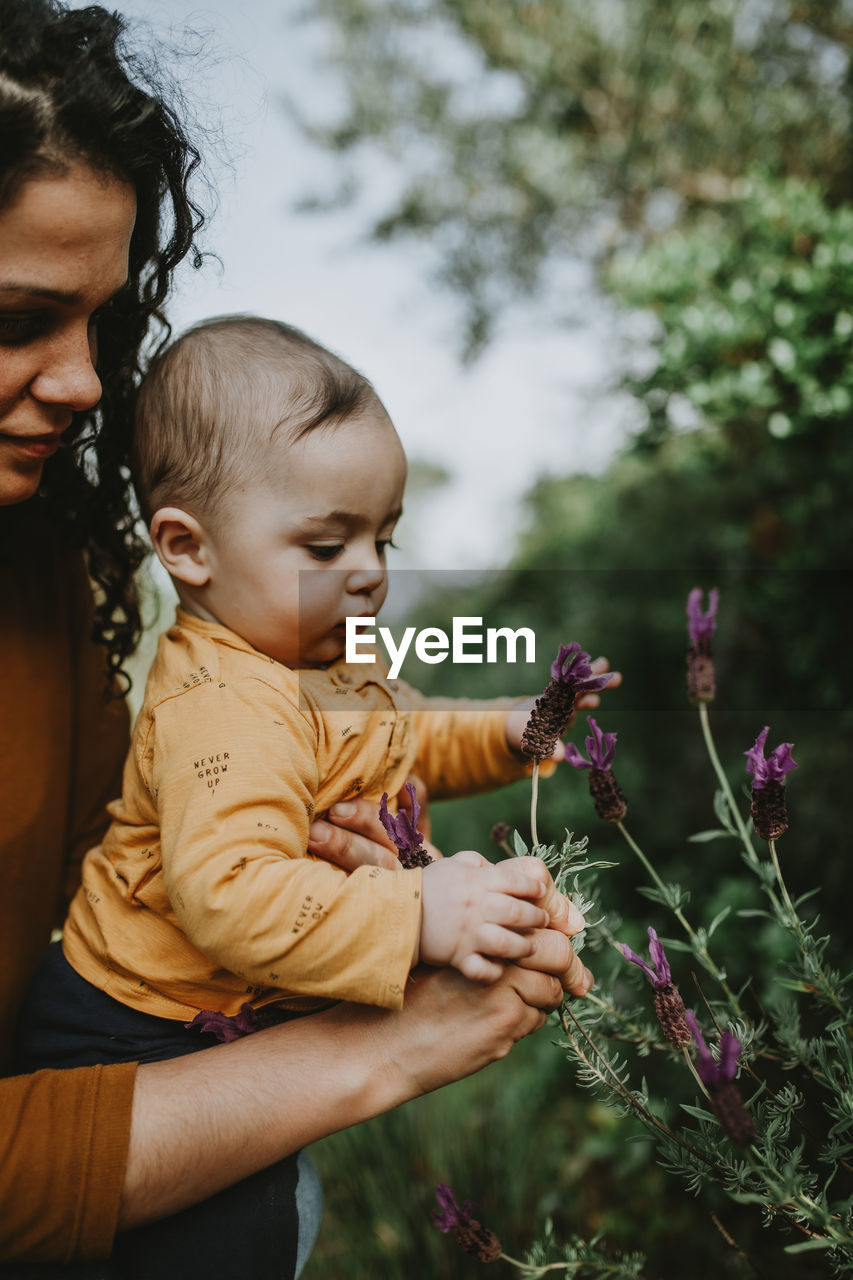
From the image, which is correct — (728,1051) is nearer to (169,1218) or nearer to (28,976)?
(169,1218)

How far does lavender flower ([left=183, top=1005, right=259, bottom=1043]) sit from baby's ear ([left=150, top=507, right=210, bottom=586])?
71 cm

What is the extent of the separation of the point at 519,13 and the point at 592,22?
494 millimetres

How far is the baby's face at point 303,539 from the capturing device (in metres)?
1.53

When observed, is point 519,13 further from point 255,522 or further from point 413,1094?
point 413,1094

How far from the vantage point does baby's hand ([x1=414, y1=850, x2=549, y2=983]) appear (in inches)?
45.6

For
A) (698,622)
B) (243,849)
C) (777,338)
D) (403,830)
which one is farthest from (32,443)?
(777,338)

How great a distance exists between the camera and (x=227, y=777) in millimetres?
1283

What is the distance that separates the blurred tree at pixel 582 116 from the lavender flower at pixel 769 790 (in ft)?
9.34

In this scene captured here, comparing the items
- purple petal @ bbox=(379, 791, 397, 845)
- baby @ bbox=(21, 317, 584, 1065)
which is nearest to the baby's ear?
baby @ bbox=(21, 317, 584, 1065)

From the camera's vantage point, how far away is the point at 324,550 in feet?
5.12

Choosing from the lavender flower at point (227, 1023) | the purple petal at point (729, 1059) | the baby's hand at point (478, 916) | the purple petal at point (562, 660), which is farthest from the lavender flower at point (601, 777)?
the lavender flower at point (227, 1023)

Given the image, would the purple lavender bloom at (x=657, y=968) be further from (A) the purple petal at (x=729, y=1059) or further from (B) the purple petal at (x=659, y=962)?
(A) the purple petal at (x=729, y=1059)

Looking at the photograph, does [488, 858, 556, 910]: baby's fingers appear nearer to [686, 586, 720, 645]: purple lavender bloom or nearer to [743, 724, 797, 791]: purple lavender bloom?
[743, 724, 797, 791]: purple lavender bloom

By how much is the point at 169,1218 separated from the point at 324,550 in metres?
1.07
